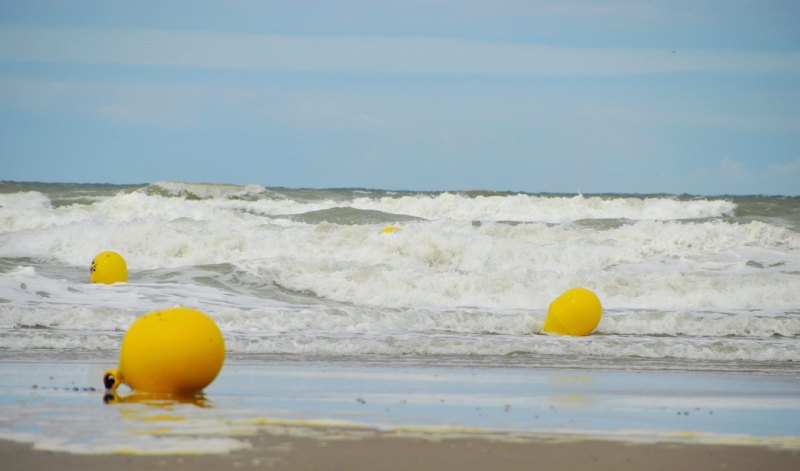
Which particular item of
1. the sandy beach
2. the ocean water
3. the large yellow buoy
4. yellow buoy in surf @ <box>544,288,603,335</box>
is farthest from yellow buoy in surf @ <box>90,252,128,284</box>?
the large yellow buoy

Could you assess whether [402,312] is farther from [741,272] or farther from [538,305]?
[741,272]

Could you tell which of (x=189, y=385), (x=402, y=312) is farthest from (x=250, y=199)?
(x=189, y=385)

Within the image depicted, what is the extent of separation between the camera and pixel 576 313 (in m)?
15.2

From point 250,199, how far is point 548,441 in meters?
39.5

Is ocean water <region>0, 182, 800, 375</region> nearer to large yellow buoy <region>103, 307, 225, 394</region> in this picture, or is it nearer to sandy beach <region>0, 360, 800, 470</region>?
sandy beach <region>0, 360, 800, 470</region>

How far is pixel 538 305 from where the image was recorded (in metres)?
19.5

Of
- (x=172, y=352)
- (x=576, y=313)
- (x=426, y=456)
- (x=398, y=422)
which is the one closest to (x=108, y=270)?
(x=576, y=313)

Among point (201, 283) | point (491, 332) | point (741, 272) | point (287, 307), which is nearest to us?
point (491, 332)

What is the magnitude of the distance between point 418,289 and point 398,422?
12.5m

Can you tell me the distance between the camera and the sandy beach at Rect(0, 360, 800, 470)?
20.7 ft

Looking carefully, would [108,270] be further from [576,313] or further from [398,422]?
[398,422]

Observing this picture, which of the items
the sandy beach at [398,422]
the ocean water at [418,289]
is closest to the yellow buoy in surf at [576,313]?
the ocean water at [418,289]

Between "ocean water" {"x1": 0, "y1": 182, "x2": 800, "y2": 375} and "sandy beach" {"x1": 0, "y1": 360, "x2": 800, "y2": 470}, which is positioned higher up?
"ocean water" {"x1": 0, "y1": 182, "x2": 800, "y2": 375}

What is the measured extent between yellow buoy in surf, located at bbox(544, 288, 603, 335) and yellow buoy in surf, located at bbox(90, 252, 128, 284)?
8.29 m
